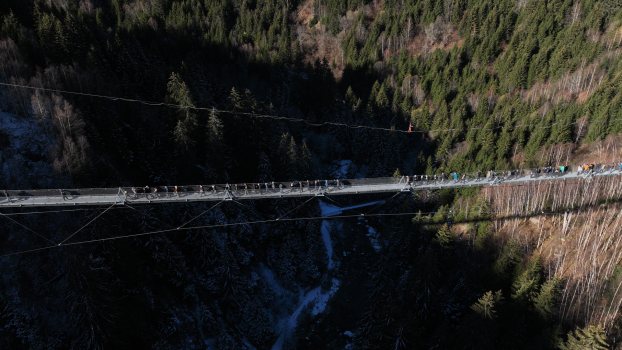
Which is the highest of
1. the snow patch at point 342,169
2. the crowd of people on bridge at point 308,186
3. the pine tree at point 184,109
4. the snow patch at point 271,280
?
the pine tree at point 184,109

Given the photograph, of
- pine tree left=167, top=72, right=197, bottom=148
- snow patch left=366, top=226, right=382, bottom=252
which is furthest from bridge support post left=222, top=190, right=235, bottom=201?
snow patch left=366, top=226, right=382, bottom=252

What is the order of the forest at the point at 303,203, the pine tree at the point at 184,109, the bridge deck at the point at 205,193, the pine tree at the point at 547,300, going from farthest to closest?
1. the pine tree at the point at 184,109
2. the pine tree at the point at 547,300
3. the forest at the point at 303,203
4. the bridge deck at the point at 205,193

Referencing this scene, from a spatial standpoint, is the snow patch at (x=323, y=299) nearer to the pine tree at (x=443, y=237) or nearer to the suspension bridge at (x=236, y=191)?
the pine tree at (x=443, y=237)

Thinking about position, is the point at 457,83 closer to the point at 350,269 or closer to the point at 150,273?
the point at 350,269

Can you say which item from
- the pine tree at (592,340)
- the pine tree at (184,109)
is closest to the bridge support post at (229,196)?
the pine tree at (184,109)

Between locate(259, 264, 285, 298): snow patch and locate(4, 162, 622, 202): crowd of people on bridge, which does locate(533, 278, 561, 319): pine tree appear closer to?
locate(4, 162, 622, 202): crowd of people on bridge

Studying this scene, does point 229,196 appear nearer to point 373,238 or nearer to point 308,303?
point 308,303

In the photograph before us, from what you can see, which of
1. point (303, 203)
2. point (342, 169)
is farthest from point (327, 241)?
point (303, 203)
